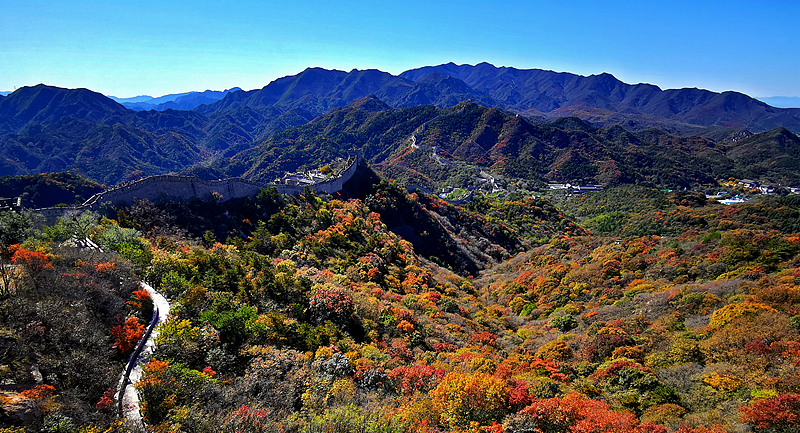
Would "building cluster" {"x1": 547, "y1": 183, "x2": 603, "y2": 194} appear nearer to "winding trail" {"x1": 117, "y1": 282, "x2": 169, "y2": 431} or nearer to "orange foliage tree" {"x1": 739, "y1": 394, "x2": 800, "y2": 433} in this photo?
"orange foliage tree" {"x1": 739, "y1": 394, "x2": 800, "y2": 433}

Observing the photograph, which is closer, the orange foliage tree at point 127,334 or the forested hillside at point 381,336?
the forested hillside at point 381,336

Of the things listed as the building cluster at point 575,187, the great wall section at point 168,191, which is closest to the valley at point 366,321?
the great wall section at point 168,191

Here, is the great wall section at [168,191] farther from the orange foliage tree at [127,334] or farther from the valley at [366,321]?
the orange foliage tree at [127,334]

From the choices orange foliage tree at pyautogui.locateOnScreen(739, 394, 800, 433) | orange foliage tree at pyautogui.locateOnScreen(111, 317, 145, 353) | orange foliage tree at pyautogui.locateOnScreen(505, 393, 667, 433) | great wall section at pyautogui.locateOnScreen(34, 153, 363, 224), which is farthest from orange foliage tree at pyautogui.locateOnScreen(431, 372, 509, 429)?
great wall section at pyautogui.locateOnScreen(34, 153, 363, 224)

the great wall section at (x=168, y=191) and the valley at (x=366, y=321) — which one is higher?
the great wall section at (x=168, y=191)

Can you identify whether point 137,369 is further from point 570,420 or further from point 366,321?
point 570,420
